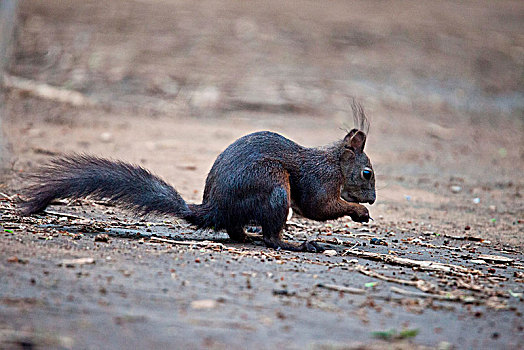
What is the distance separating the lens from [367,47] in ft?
57.3

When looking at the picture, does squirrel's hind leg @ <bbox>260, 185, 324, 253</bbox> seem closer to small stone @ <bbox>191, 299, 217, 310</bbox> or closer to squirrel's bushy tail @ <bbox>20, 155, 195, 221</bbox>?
squirrel's bushy tail @ <bbox>20, 155, 195, 221</bbox>

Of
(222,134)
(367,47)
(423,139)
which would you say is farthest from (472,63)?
(222,134)

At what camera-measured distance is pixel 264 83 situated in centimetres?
1470

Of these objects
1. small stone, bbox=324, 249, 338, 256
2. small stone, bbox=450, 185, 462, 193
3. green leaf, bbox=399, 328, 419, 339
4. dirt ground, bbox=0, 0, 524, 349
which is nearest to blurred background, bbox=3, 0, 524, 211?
dirt ground, bbox=0, 0, 524, 349

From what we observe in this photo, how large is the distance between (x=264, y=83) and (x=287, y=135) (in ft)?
9.66

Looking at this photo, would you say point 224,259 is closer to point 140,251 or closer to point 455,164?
point 140,251

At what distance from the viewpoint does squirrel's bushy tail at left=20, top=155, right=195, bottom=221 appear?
5.06 metres

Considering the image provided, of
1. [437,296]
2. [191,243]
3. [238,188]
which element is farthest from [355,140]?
[437,296]

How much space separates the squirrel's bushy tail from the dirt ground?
0.24 m

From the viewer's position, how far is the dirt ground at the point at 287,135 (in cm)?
357

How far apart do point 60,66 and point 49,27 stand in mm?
2328

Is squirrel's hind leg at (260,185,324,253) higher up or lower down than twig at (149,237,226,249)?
Answer: higher up

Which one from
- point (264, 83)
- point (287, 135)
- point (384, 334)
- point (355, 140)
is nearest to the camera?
point (384, 334)

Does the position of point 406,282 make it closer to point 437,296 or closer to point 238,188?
point 437,296
